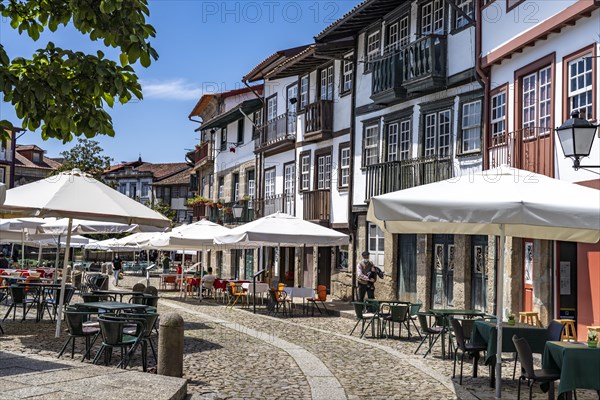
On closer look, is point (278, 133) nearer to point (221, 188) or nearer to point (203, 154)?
point (221, 188)

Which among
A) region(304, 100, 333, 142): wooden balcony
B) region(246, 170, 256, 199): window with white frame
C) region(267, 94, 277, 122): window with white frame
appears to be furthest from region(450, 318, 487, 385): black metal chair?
region(246, 170, 256, 199): window with white frame

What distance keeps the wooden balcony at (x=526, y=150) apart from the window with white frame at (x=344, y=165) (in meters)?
8.07

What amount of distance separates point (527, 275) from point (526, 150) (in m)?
2.49

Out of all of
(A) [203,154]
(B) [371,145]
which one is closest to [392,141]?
(B) [371,145]

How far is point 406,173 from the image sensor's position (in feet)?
66.1

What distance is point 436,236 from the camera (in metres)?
19.6

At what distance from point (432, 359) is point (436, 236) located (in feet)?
27.3

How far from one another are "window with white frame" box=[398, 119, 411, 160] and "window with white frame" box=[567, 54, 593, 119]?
23.3ft

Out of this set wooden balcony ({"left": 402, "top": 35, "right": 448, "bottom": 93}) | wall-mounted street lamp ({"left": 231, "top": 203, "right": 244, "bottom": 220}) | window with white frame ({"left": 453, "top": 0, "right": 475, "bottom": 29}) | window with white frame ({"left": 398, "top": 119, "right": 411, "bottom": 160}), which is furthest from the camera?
wall-mounted street lamp ({"left": 231, "top": 203, "right": 244, "bottom": 220})

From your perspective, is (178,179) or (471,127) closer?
(471,127)

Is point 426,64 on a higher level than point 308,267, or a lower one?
higher

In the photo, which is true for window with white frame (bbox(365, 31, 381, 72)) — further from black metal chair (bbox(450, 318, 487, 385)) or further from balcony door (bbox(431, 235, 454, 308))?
black metal chair (bbox(450, 318, 487, 385))

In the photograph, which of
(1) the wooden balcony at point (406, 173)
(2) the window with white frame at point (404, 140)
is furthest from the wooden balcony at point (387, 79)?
(1) the wooden balcony at point (406, 173)

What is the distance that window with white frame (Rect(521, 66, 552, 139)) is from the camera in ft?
48.3
